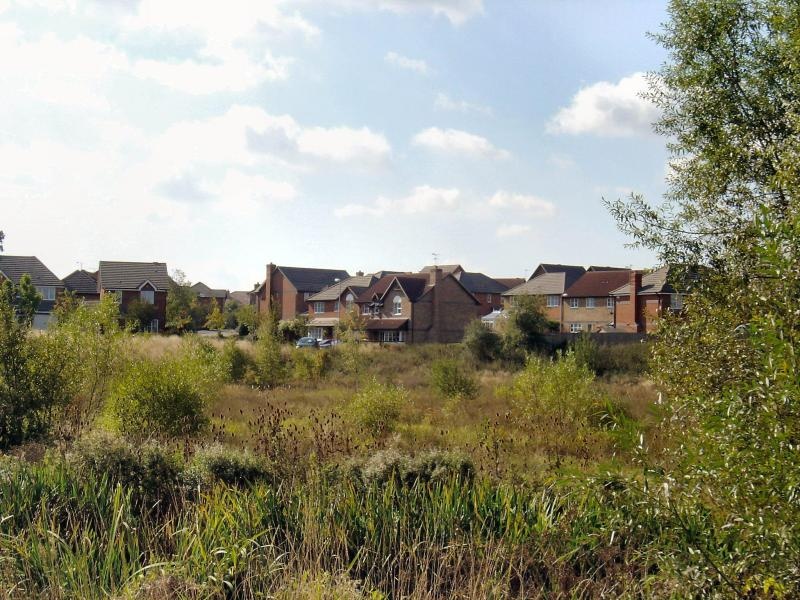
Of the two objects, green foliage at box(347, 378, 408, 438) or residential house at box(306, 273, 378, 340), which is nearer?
green foliage at box(347, 378, 408, 438)

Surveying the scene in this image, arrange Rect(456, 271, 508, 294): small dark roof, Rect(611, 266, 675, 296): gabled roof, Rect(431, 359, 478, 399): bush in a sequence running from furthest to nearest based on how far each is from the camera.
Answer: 1. Rect(456, 271, 508, 294): small dark roof
2. Rect(611, 266, 675, 296): gabled roof
3. Rect(431, 359, 478, 399): bush

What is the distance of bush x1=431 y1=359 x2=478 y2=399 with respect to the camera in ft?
88.9

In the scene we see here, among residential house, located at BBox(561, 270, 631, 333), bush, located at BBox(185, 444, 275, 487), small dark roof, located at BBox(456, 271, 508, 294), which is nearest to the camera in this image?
bush, located at BBox(185, 444, 275, 487)

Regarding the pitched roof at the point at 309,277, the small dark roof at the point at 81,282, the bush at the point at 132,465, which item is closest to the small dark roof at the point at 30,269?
the small dark roof at the point at 81,282

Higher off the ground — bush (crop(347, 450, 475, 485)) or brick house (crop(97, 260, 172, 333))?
brick house (crop(97, 260, 172, 333))

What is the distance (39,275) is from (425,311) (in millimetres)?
33705

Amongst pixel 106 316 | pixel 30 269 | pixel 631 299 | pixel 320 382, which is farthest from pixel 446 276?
pixel 106 316

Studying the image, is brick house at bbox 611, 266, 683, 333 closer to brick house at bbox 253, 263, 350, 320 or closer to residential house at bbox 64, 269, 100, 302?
brick house at bbox 253, 263, 350, 320

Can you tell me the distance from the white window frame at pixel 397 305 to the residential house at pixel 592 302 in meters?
14.4

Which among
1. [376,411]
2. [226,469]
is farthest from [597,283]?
[226,469]

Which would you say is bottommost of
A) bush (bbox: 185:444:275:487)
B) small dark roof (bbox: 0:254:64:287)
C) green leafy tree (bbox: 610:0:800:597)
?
bush (bbox: 185:444:275:487)

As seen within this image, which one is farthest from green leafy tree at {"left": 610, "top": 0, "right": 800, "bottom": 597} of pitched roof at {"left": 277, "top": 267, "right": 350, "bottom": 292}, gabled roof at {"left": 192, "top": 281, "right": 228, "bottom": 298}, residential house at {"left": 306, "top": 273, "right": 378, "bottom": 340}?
gabled roof at {"left": 192, "top": 281, "right": 228, "bottom": 298}

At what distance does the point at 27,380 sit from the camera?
13672 millimetres

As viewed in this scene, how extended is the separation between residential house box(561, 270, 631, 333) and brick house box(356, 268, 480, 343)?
28.3 feet
